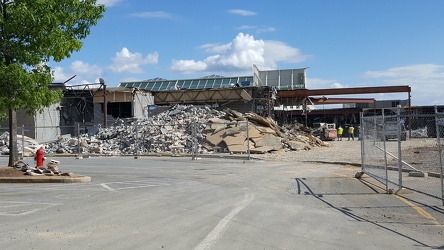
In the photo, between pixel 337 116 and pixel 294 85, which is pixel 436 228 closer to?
pixel 294 85

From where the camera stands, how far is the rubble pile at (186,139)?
100 feet

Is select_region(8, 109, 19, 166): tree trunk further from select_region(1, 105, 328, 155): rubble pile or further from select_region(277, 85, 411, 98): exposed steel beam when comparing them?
select_region(277, 85, 411, 98): exposed steel beam

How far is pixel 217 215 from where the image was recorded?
9555mm

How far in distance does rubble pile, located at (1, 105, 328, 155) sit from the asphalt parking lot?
43.7ft

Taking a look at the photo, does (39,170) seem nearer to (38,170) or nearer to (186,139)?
(38,170)

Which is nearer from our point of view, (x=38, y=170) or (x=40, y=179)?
(x=40, y=179)

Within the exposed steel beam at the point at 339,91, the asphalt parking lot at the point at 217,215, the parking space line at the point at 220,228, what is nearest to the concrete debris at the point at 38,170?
the asphalt parking lot at the point at 217,215

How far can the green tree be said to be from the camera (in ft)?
45.8

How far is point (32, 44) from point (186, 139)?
61.7 feet

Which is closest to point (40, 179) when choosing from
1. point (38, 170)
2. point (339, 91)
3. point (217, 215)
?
point (38, 170)

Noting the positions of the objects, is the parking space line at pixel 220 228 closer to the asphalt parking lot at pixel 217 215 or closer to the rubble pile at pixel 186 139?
the asphalt parking lot at pixel 217 215

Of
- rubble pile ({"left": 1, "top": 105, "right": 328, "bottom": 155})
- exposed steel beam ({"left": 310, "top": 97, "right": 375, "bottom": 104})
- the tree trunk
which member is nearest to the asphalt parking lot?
the tree trunk

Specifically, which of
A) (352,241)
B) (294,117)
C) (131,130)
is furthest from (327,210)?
(294,117)

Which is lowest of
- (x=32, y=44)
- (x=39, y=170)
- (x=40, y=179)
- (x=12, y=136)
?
(x=40, y=179)
